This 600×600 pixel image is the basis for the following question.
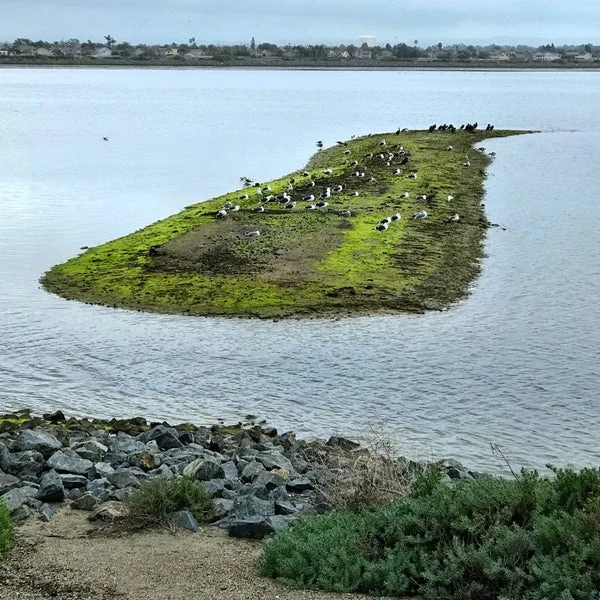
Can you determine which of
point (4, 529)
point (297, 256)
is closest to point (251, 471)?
point (4, 529)

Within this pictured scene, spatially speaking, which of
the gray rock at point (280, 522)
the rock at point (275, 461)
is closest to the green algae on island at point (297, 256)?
the rock at point (275, 461)

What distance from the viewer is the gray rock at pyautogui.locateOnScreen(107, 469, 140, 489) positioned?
10.5 metres

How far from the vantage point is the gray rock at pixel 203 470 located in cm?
1063

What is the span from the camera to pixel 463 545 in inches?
308

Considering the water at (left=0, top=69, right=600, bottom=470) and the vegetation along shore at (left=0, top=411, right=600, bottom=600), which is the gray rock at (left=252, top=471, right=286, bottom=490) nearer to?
the vegetation along shore at (left=0, top=411, right=600, bottom=600)

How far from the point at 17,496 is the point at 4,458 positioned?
1297mm

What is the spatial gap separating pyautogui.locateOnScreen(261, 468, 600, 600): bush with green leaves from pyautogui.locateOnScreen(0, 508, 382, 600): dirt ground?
245 millimetres

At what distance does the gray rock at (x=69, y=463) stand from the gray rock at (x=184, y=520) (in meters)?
2.05

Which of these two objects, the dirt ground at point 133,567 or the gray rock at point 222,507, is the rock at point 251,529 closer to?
the dirt ground at point 133,567

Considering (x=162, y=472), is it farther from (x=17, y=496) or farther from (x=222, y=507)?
(x=17, y=496)

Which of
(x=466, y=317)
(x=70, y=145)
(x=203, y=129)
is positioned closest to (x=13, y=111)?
(x=203, y=129)

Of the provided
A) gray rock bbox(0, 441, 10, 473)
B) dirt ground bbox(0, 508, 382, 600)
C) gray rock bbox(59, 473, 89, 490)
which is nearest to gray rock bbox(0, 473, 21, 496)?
gray rock bbox(0, 441, 10, 473)

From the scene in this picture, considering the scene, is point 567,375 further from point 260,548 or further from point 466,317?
point 260,548

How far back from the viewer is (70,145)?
65375mm
